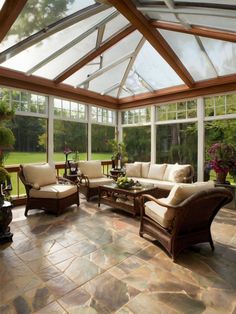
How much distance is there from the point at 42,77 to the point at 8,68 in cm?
84

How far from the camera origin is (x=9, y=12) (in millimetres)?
3121

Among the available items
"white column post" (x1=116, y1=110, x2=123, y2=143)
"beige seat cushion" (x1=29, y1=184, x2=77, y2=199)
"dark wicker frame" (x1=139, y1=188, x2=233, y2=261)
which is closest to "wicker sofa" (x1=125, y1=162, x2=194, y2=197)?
"white column post" (x1=116, y1=110, x2=123, y2=143)

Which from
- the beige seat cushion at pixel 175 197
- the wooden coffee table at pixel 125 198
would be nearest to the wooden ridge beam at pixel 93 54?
the wooden coffee table at pixel 125 198

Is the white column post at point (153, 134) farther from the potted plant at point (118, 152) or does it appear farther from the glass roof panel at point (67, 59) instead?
the glass roof panel at point (67, 59)

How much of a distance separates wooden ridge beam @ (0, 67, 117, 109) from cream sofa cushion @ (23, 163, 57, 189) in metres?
2.05

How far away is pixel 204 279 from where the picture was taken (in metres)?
2.30

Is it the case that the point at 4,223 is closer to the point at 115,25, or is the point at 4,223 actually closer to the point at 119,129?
the point at 115,25

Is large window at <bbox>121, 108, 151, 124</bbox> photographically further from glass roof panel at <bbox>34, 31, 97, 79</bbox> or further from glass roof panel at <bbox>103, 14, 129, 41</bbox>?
glass roof panel at <bbox>103, 14, 129, 41</bbox>

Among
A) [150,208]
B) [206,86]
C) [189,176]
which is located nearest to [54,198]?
[150,208]

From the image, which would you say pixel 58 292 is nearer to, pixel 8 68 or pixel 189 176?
pixel 189 176

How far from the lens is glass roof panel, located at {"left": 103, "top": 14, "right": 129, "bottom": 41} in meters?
4.23

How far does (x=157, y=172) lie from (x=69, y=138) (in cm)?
284

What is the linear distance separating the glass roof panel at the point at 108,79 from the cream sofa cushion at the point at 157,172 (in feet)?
9.73

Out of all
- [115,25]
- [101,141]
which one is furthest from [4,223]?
[101,141]
